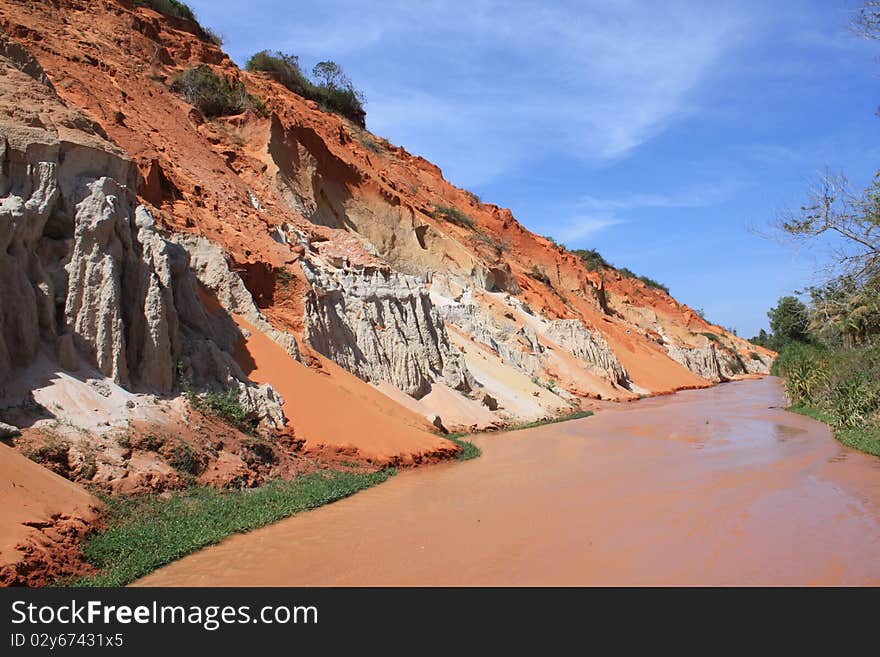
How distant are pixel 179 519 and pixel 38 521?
1448mm

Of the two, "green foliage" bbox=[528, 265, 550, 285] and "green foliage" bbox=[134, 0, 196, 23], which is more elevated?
"green foliage" bbox=[134, 0, 196, 23]

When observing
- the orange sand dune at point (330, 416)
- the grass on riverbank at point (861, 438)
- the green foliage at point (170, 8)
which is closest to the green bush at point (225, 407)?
the orange sand dune at point (330, 416)

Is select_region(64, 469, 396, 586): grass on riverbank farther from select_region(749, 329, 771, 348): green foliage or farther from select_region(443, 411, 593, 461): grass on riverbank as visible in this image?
select_region(749, 329, 771, 348): green foliage

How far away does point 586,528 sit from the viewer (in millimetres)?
6766

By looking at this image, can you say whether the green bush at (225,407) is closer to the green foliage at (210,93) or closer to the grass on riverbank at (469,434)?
the grass on riverbank at (469,434)

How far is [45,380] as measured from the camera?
7.18 metres

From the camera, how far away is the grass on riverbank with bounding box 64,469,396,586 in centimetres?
547

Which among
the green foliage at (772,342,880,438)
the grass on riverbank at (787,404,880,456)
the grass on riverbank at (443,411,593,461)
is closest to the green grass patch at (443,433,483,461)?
the grass on riverbank at (443,411,593,461)

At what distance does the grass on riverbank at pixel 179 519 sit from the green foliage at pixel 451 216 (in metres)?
31.1

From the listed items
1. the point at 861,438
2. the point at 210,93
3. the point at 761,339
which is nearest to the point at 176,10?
the point at 210,93

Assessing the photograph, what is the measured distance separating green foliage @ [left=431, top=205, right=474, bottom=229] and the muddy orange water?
28186 millimetres

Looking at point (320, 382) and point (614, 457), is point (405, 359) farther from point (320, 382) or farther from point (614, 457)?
point (614, 457)
